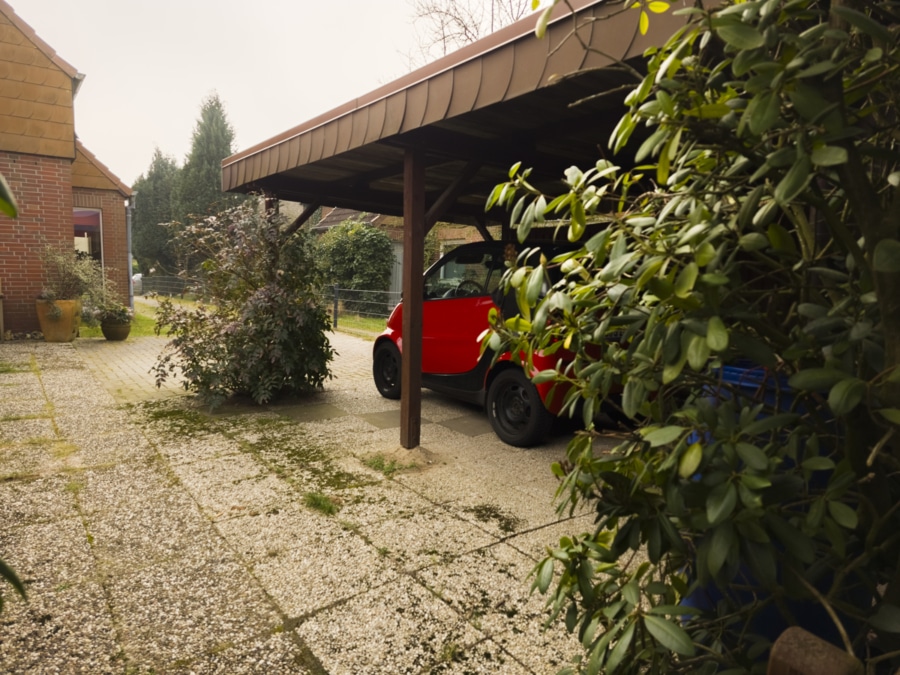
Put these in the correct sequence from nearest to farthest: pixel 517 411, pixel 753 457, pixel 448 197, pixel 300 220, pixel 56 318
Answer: pixel 753 457, pixel 448 197, pixel 517 411, pixel 300 220, pixel 56 318

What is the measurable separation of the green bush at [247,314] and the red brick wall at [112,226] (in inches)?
377

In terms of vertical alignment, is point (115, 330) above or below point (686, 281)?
below

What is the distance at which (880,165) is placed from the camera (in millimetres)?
1298

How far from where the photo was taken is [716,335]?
864mm

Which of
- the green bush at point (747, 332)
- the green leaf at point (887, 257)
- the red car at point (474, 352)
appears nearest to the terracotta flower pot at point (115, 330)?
the red car at point (474, 352)

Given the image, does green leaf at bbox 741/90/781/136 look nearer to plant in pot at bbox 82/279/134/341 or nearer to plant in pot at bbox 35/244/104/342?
plant in pot at bbox 35/244/104/342

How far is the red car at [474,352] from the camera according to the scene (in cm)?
440

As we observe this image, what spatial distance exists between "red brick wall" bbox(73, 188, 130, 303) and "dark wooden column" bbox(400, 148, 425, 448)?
1228 centimetres

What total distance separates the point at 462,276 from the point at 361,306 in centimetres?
1080

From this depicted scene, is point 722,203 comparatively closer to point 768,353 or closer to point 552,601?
point 768,353

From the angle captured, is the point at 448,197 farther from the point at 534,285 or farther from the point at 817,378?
the point at 817,378

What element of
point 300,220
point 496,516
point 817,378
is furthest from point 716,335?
point 300,220

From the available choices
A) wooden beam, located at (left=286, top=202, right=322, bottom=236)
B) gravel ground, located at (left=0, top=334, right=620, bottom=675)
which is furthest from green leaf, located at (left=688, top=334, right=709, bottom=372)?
wooden beam, located at (left=286, top=202, right=322, bottom=236)

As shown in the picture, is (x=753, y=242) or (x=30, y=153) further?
(x=30, y=153)
